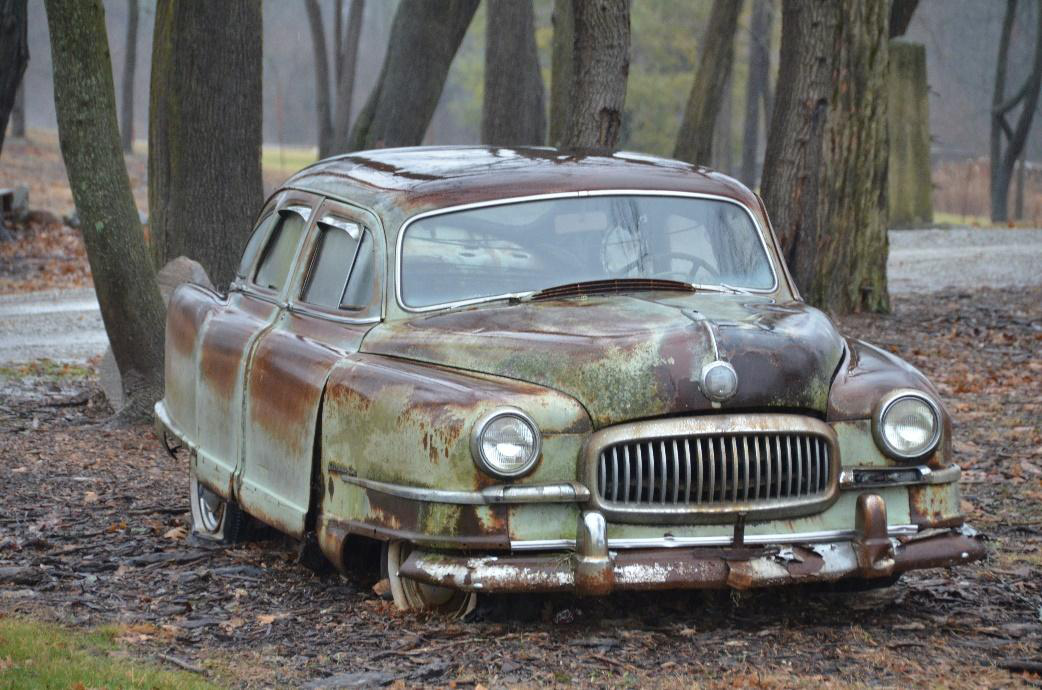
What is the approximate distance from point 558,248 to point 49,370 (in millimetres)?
8341

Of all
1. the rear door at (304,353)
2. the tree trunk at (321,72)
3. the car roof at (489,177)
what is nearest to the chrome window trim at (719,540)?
the rear door at (304,353)

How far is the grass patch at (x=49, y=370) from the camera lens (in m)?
12.9

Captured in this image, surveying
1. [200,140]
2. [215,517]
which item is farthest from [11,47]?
[215,517]

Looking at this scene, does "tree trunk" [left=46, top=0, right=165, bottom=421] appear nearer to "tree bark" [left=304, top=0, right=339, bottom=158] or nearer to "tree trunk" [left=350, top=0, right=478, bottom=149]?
"tree trunk" [left=350, top=0, right=478, bottom=149]

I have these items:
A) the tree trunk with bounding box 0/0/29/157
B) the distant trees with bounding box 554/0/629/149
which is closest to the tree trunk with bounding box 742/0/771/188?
the distant trees with bounding box 554/0/629/149

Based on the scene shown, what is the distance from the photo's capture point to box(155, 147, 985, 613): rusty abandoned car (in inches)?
198

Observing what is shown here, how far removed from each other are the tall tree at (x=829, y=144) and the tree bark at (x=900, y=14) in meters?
5.69

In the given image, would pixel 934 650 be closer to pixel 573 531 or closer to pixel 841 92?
pixel 573 531

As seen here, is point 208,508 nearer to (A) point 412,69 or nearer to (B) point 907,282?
(A) point 412,69

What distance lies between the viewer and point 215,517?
7320 millimetres

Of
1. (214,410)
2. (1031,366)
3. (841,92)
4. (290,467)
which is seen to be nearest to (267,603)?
(290,467)

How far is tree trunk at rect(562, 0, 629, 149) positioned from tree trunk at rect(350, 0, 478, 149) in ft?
19.7

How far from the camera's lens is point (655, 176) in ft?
21.1

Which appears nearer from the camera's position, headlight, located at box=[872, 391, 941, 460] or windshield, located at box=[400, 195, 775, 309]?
headlight, located at box=[872, 391, 941, 460]
